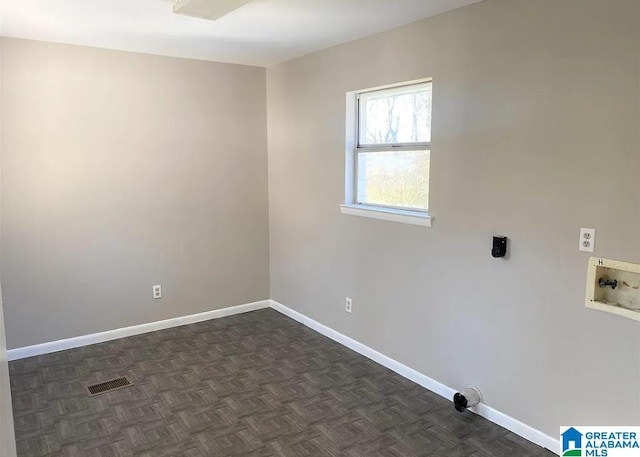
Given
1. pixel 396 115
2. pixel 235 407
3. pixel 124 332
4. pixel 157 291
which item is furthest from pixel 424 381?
pixel 124 332

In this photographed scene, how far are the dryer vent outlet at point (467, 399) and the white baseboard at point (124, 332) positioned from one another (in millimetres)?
2535

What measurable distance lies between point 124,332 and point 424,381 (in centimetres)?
264

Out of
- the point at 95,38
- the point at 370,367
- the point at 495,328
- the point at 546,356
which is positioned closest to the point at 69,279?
the point at 95,38

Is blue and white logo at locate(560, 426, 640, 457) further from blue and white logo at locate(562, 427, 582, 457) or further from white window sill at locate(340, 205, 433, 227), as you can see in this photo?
white window sill at locate(340, 205, 433, 227)

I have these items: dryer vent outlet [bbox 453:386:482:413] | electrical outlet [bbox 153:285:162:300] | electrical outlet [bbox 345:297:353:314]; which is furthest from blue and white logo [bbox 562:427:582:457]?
electrical outlet [bbox 153:285:162:300]

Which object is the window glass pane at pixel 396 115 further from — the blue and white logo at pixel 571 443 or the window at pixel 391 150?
the blue and white logo at pixel 571 443

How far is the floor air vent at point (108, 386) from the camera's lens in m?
3.20

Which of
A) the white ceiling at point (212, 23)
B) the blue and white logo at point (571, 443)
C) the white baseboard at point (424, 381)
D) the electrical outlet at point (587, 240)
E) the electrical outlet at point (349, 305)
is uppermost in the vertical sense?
the white ceiling at point (212, 23)

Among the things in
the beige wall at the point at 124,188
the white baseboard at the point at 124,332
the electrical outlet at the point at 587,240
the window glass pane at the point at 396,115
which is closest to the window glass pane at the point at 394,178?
the window glass pane at the point at 396,115

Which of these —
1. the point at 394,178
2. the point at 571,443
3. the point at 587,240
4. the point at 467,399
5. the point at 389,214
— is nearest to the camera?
the point at 587,240

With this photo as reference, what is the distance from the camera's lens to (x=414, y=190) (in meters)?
3.34

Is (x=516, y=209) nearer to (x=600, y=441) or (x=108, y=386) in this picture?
(x=600, y=441)

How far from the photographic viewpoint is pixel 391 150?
3508 millimetres

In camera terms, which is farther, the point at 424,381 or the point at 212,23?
the point at 424,381
